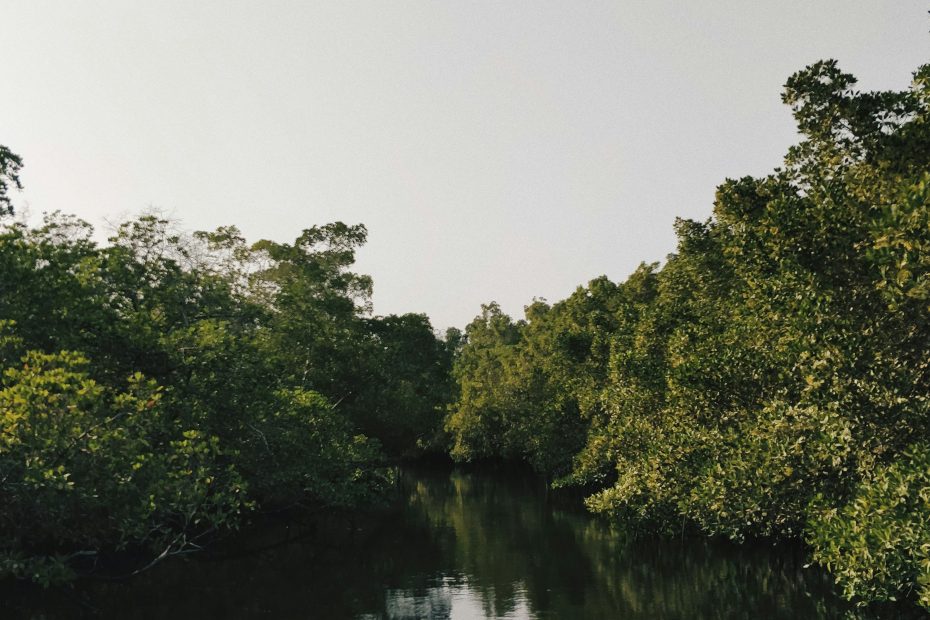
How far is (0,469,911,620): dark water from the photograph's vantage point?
22.5m

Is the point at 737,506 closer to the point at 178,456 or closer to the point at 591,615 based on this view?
the point at 591,615

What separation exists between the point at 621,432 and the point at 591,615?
39.9 feet

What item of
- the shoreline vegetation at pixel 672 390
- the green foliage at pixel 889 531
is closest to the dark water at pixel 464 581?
the shoreline vegetation at pixel 672 390

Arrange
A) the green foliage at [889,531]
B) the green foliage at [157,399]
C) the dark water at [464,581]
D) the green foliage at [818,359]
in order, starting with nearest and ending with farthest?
the green foliage at [889,531] < the green foliage at [818,359] < the green foliage at [157,399] < the dark water at [464,581]

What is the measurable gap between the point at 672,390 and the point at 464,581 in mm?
10114

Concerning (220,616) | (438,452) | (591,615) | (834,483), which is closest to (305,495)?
(220,616)

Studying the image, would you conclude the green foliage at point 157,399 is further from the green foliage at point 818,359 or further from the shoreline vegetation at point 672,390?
→ the green foliage at point 818,359

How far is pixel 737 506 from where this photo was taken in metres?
21.7

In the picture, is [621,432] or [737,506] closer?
[737,506]

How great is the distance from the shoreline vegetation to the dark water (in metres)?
1.34

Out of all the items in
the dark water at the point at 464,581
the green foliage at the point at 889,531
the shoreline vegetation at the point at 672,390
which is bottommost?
the dark water at the point at 464,581

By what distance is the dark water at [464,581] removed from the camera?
22.5 metres

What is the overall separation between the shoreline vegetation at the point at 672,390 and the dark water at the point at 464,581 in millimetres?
1343

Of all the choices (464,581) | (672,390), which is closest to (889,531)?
(672,390)
